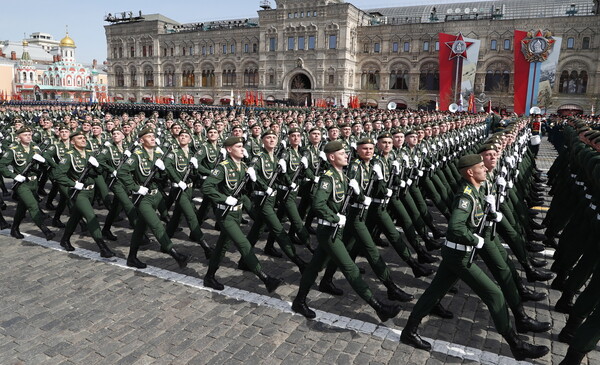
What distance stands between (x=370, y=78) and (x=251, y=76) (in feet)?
51.5

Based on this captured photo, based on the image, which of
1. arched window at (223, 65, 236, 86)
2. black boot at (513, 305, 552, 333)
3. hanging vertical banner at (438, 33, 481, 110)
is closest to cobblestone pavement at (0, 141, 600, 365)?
black boot at (513, 305, 552, 333)

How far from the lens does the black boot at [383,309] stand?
4.70 meters

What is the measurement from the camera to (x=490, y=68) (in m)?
46.2

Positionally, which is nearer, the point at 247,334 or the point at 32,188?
the point at 247,334

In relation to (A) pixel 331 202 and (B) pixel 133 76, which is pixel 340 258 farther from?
(B) pixel 133 76

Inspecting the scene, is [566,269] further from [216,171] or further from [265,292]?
[216,171]

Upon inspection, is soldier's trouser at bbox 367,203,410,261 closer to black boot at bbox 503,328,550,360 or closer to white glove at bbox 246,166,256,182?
white glove at bbox 246,166,256,182

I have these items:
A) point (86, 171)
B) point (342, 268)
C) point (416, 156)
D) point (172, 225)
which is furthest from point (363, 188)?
point (86, 171)

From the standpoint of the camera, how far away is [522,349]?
4.08 meters

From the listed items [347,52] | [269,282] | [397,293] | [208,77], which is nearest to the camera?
[397,293]

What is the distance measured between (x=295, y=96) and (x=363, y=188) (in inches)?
1931

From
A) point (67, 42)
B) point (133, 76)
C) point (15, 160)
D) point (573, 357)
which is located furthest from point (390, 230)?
point (67, 42)

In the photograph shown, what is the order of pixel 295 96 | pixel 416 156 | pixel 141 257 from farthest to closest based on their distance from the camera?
pixel 295 96 → pixel 416 156 → pixel 141 257

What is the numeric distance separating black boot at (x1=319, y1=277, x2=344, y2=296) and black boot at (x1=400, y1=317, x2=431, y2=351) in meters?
1.28
